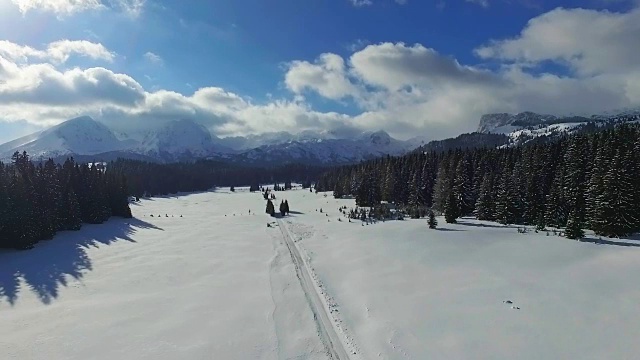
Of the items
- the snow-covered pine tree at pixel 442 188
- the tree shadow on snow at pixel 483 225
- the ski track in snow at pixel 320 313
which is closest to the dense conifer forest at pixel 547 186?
the snow-covered pine tree at pixel 442 188

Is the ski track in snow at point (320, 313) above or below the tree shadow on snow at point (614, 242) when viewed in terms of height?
below

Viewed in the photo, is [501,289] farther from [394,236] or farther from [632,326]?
[394,236]

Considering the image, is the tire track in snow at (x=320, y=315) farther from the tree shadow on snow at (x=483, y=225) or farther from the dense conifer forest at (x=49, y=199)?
the dense conifer forest at (x=49, y=199)

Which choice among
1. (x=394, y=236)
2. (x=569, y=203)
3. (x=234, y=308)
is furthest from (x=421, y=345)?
(x=569, y=203)

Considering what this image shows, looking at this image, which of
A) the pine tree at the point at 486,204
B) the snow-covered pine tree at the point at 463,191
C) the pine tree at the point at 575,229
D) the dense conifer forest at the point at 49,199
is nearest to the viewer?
the pine tree at the point at 575,229

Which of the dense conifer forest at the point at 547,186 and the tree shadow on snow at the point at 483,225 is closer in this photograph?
the dense conifer forest at the point at 547,186

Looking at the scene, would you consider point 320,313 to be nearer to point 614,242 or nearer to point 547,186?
point 614,242

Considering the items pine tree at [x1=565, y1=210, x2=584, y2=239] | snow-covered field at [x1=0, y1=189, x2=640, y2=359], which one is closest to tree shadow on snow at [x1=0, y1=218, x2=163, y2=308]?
snow-covered field at [x1=0, y1=189, x2=640, y2=359]
